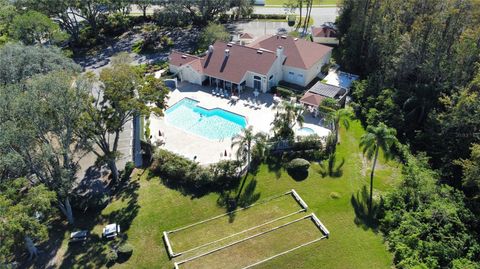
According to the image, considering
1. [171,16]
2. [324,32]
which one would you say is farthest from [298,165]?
[171,16]

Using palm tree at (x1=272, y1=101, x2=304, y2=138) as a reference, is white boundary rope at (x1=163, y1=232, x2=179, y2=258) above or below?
below

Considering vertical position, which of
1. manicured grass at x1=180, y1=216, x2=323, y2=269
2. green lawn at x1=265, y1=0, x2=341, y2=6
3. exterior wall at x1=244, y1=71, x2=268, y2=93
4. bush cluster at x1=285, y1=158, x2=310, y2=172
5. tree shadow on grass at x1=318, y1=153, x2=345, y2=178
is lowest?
manicured grass at x1=180, y1=216, x2=323, y2=269

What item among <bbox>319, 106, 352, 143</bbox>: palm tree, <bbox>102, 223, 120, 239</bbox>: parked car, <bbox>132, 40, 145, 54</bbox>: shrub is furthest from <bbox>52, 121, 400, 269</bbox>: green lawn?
<bbox>132, 40, 145, 54</bbox>: shrub

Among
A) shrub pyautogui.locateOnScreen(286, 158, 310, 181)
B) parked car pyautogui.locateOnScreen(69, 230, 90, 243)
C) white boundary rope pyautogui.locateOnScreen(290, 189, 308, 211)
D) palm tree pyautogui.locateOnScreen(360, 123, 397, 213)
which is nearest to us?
parked car pyautogui.locateOnScreen(69, 230, 90, 243)

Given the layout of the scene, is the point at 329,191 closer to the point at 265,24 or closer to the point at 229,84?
the point at 229,84

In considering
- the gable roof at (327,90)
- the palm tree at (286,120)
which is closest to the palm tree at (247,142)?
the palm tree at (286,120)

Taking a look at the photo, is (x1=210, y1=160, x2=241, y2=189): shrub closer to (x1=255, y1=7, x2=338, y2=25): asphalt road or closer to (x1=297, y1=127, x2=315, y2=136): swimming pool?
(x1=297, y1=127, x2=315, y2=136): swimming pool

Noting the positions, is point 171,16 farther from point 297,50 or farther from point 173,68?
point 297,50
